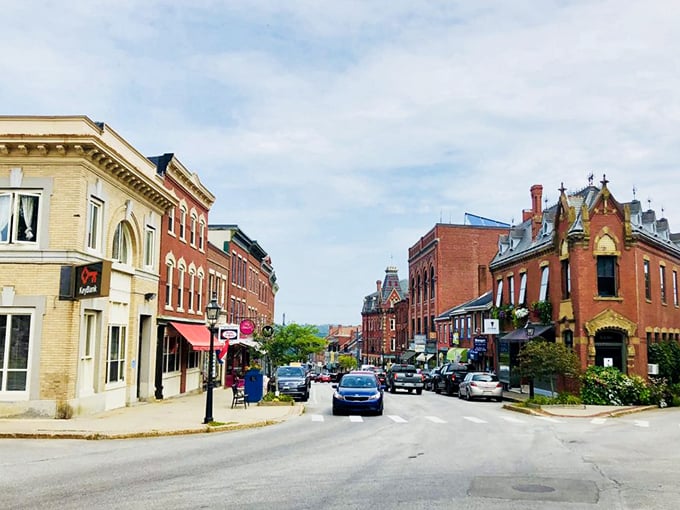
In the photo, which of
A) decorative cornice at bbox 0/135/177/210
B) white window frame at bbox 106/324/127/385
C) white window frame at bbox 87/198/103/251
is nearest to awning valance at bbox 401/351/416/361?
white window frame at bbox 106/324/127/385

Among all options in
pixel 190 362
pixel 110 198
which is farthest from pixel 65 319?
pixel 190 362

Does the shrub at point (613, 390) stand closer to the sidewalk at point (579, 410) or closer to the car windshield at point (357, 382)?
the sidewalk at point (579, 410)

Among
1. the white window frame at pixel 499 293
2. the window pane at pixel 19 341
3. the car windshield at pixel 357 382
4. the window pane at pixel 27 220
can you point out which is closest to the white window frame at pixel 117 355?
the window pane at pixel 19 341

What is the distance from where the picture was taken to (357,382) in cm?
2509

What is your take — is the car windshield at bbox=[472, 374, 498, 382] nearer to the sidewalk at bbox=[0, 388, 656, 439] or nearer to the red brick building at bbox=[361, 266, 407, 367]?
the sidewalk at bbox=[0, 388, 656, 439]

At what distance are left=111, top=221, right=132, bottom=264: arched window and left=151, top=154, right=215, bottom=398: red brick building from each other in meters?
3.23

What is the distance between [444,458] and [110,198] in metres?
15.0

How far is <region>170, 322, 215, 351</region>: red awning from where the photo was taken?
29.8m

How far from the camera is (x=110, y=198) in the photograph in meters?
22.7

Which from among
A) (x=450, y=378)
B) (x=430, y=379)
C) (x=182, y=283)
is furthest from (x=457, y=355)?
(x=182, y=283)

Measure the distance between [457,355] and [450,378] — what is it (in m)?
16.7

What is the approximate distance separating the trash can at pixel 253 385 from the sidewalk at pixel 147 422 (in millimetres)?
965

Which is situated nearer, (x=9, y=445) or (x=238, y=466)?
(x=238, y=466)

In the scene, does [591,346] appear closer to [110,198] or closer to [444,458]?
[444,458]
